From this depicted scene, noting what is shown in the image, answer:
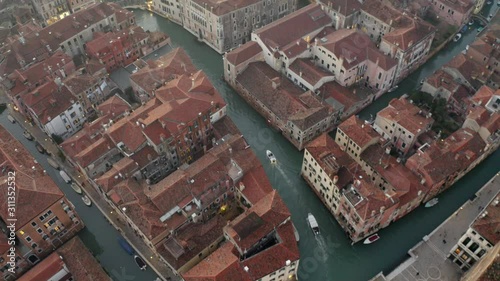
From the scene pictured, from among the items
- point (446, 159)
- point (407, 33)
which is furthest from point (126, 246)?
point (407, 33)

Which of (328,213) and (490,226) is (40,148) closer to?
(328,213)

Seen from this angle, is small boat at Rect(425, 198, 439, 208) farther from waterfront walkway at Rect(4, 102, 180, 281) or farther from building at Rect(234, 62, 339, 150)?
waterfront walkway at Rect(4, 102, 180, 281)

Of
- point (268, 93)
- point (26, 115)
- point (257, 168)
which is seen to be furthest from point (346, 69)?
point (26, 115)

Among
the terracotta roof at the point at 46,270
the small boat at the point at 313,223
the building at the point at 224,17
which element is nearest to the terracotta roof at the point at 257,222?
the small boat at the point at 313,223

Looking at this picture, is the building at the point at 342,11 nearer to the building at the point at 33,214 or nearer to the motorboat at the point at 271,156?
the motorboat at the point at 271,156

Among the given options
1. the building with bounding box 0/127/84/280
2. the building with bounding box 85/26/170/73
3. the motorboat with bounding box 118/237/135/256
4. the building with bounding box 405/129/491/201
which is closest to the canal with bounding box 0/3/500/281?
the motorboat with bounding box 118/237/135/256

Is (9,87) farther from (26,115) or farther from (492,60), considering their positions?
(492,60)
